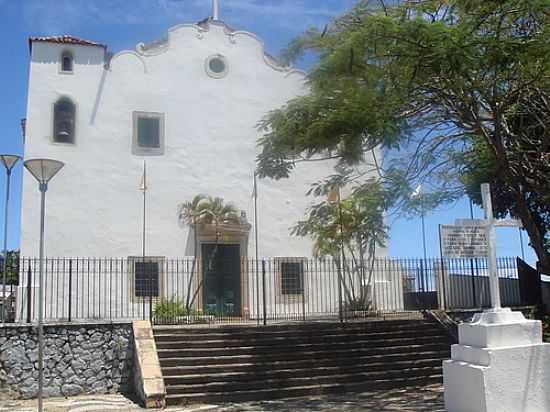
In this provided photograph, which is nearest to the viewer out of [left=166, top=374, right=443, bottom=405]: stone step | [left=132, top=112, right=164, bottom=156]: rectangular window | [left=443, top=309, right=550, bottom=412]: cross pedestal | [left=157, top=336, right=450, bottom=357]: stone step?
[left=443, top=309, right=550, bottom=412]: cross pedestal

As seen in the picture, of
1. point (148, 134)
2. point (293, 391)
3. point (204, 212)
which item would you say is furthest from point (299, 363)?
point (148, 134)

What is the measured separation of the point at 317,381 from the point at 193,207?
8.24m

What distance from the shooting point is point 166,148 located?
65.9 ft

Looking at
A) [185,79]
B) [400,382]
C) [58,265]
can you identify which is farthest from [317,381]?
[185,79]

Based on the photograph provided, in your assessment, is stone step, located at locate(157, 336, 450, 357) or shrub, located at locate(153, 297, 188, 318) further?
shrub, located at locate(153, 297, 188, 318)

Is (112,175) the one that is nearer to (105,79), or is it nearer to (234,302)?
(105,79)

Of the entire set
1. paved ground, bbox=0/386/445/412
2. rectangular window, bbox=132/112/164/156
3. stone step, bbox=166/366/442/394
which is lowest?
paved ground, bbox=0/386/445/412

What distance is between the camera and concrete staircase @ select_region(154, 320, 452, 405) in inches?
494

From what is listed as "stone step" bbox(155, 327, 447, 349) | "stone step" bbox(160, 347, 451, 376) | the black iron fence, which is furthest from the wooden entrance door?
"stone step" bbox(160, 347, 451, 376)

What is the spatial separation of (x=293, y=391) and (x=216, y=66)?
39.4ft

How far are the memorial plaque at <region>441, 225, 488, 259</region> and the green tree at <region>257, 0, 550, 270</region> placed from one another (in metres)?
3.19

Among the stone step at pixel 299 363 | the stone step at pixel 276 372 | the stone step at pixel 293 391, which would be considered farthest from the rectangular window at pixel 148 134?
the stone step at pixel 293 391

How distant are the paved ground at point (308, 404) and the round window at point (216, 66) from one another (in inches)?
452

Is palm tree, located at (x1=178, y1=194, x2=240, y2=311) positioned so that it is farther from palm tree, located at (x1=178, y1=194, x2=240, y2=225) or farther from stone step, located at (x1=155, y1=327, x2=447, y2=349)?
stone step, located at (x1=155, y1=327, x2=447, y2=349)
